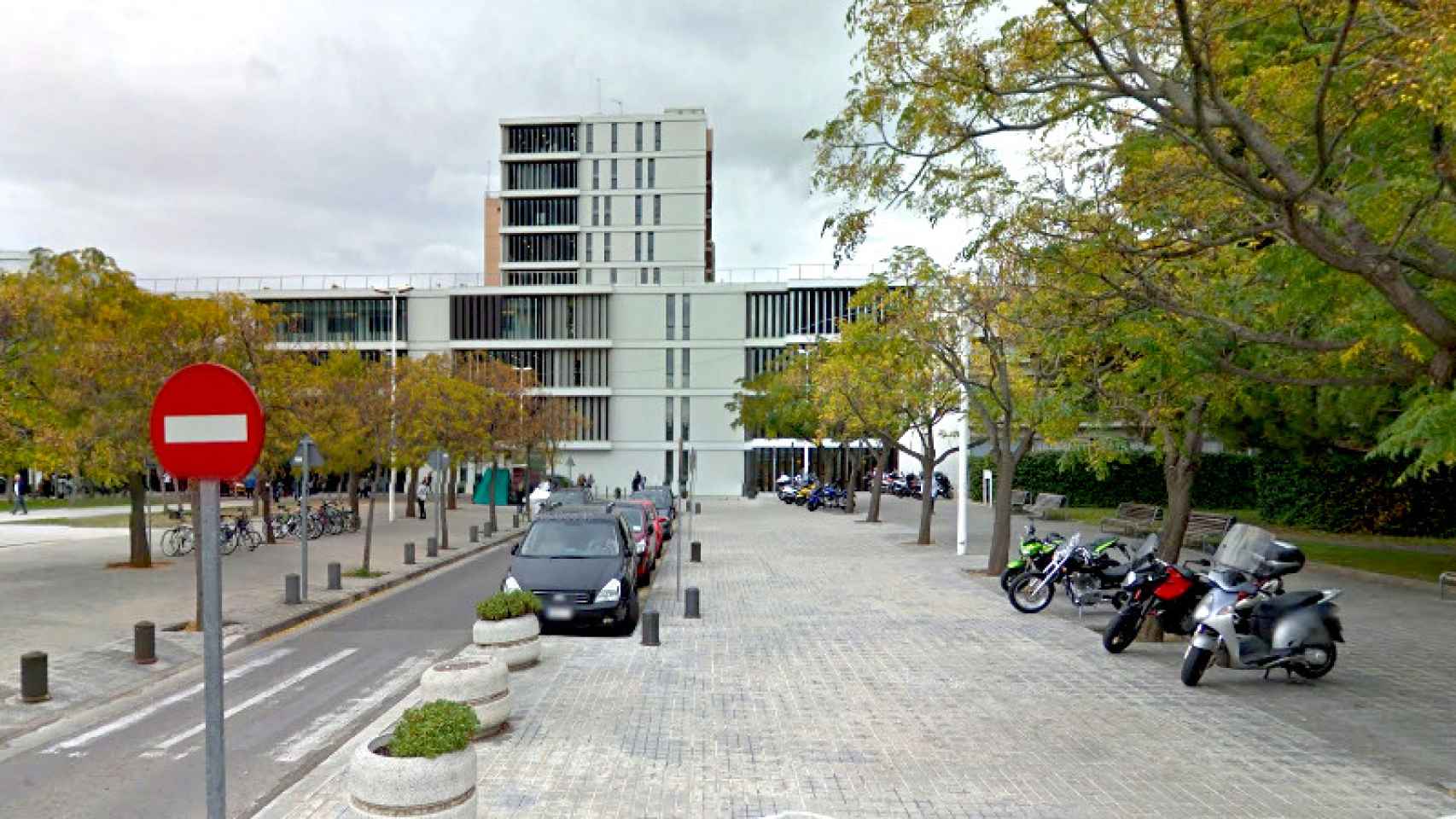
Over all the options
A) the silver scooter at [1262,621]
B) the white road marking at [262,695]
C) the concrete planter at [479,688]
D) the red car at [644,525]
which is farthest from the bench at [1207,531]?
the concrete planter at [479,688]

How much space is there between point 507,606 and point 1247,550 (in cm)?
805

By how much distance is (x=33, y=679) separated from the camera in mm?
9578

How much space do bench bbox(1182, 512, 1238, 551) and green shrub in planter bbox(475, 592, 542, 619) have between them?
17.5 metres

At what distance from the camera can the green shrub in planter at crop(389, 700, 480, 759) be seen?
545 centimetres

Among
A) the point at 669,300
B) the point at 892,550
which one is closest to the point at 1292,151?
the point at 892,550

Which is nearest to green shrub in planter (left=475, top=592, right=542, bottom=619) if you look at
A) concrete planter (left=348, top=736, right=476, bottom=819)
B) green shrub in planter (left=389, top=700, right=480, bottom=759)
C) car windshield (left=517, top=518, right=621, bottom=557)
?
car windshield (left=517, top=518, right=621, bottom=557)

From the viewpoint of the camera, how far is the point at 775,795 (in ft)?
21.4

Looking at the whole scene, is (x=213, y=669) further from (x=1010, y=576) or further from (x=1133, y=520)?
(x=1133, y=520)

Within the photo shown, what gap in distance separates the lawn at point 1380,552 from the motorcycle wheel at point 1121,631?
33.8ft

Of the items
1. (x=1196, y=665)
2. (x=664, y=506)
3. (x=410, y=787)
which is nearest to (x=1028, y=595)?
(x=1196, y=665)

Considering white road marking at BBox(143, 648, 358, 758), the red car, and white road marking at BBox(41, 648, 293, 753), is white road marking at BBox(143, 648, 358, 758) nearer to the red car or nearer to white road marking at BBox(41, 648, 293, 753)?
white road marking at BBox(41, 648, 293, 753)

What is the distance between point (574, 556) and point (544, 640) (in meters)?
1.93

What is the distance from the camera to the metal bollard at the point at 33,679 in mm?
9555

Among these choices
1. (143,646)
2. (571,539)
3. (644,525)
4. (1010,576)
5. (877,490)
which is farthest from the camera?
(877,490)
